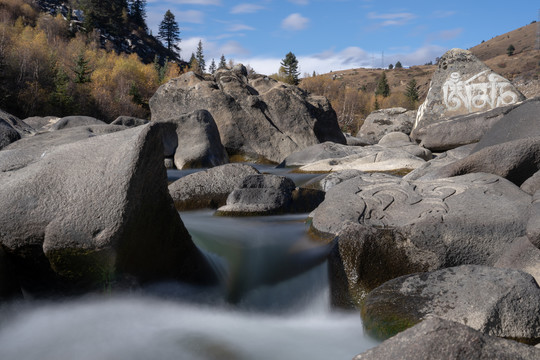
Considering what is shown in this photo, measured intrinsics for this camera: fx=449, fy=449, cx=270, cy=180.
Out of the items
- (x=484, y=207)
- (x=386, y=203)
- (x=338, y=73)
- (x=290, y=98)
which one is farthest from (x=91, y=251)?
(x=338, y=73)

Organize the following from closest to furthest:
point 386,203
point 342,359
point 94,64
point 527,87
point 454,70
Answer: point 342,359, point 386,203, point 454,70, point 527,87, point 94,64

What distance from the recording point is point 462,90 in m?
14.7

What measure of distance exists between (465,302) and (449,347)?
101 cm

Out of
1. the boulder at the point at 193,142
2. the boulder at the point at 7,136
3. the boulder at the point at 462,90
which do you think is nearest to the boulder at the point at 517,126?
the boulder at the point at 462,90

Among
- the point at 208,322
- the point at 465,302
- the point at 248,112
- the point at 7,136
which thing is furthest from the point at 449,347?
the point at 248,112

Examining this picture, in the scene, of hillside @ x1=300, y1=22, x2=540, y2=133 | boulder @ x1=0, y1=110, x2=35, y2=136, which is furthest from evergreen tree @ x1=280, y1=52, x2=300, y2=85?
boulder @ x1=0, y1=110, x2=35, y2=136

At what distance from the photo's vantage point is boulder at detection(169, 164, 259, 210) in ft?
23.4

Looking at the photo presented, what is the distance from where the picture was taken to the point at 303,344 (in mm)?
3367

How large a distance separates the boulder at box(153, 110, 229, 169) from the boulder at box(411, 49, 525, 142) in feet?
21.2

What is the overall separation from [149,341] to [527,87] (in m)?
19.0

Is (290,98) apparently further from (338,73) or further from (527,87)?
(338,73)

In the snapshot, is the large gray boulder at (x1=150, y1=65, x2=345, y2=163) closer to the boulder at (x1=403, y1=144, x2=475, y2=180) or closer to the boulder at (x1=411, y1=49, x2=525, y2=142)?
the boulder at (x1=411, y1=49, x2=525, y2=142)

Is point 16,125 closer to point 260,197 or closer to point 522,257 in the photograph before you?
point 260,197

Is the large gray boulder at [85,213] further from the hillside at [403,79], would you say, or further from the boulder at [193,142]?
the hillside at [403,79]
